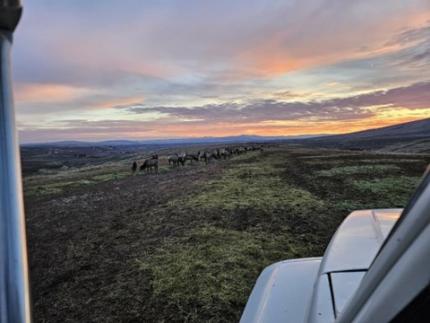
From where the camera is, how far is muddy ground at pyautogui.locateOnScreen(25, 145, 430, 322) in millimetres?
5262

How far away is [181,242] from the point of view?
7.77m

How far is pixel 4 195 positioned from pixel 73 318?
17.6 ft

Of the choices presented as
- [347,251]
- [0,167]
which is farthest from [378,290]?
[347,251]

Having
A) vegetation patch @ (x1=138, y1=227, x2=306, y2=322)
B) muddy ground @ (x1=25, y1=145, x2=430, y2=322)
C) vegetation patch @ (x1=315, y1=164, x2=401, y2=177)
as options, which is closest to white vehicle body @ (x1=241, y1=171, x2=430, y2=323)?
muddy ground @ (x1=25, y1=145, x2=430, y2=322)

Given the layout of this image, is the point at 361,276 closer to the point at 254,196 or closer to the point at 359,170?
the point at 254,196

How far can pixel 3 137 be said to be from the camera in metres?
0.63

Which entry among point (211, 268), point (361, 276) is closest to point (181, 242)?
point (211, 268)

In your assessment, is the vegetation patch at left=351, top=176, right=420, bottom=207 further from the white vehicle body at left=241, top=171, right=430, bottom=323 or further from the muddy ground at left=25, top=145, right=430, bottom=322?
the white vehicle body at left=241, top=171, right=430, bottom=323

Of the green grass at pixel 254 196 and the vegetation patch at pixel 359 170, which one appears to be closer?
the green grass at pixel 254 196

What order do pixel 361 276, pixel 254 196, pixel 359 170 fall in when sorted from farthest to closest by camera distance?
pixel 359 170 < pixel 254 196 < pixel 361 276

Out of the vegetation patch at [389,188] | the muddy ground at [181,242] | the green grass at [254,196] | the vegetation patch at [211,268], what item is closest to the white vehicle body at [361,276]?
the muddy ground at [181,242]

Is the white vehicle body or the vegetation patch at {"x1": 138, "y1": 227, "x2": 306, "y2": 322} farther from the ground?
the white vehicle body

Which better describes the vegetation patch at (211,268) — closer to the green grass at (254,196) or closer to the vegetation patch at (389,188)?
the green grass at (254,196)

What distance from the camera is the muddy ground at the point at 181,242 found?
5262 mm
